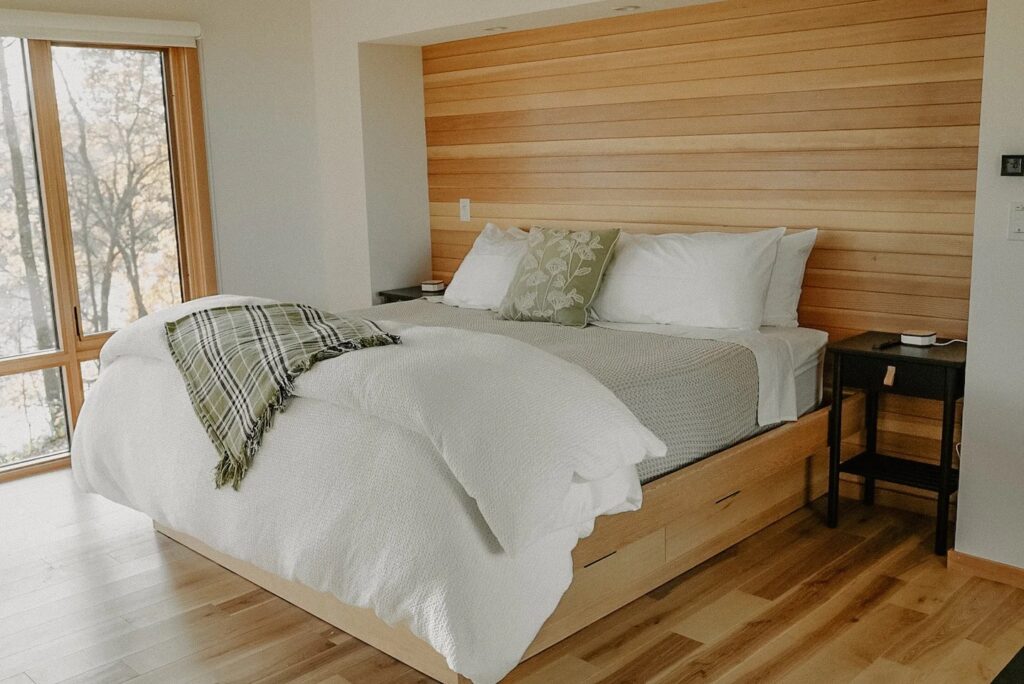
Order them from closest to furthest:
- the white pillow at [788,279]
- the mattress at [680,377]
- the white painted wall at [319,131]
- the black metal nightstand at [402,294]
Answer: the mattress at [680,377] → the white pillow at [788,279] → the white painted wall at [319,131] → the black metal nightstand at [402,294]

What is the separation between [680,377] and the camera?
3002mm

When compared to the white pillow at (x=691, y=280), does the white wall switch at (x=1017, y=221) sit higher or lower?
higher

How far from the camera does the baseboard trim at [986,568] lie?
9.72ft

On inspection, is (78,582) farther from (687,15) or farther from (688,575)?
(687,15)

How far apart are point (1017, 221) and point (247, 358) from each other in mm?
2253

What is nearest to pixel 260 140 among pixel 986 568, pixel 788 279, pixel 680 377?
pixel 788 279

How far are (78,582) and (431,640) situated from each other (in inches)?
61.3

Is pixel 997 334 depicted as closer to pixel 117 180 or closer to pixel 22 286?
pixel 117 180

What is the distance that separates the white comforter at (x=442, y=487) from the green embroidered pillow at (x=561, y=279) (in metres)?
0.97

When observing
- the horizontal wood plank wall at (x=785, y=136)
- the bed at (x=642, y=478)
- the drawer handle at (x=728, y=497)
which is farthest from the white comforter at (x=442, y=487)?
the horizontal wood plank wall at (x=785, y=136)

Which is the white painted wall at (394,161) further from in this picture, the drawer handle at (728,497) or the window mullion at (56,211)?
the drawer handle at (728,497)

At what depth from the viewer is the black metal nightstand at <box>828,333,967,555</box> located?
3072 mm

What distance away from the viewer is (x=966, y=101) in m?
3.26

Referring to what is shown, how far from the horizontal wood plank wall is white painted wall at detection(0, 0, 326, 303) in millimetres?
967
